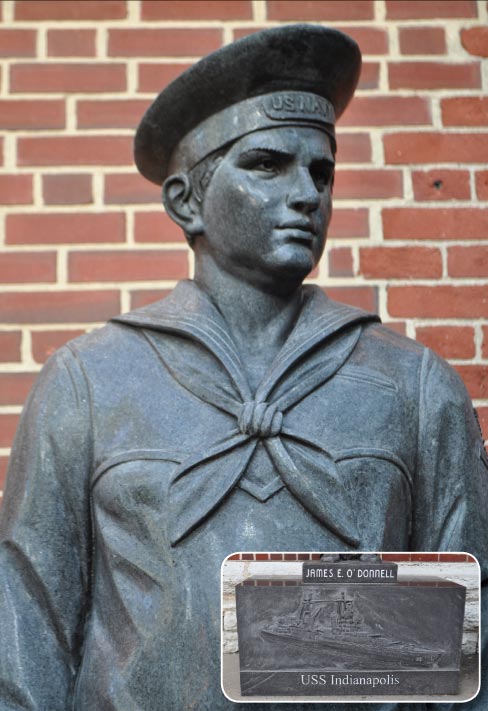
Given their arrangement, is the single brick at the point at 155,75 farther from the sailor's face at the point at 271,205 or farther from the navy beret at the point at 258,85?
the sailor's face at the point at 271,205

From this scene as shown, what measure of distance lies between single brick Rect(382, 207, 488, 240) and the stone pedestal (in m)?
1.25

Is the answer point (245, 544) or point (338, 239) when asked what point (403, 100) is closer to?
point (338, 239)

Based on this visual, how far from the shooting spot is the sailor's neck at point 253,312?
2.77 metres

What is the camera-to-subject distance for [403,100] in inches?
145

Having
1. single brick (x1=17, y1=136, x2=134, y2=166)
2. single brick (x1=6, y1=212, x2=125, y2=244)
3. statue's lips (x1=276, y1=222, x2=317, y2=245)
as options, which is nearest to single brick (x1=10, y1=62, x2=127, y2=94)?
single brick (x1=17, y1=136, x2=134, y2=166)

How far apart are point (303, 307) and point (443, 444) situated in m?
0.33

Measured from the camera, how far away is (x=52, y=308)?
3.52m

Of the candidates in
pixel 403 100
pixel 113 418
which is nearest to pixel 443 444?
pixel 113 418

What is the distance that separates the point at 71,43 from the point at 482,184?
939mm

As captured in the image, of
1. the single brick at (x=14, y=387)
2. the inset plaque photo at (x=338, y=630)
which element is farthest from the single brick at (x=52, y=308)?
the inset plaque photo at (x=338, y=630)

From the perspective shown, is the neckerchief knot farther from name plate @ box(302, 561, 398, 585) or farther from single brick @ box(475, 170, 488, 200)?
single brick @ box(475, 170, 488, 200)

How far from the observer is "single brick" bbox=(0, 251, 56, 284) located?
3527 millimetres

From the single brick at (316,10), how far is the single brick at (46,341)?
84 centimetres

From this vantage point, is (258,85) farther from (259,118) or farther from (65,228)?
(65,228)
